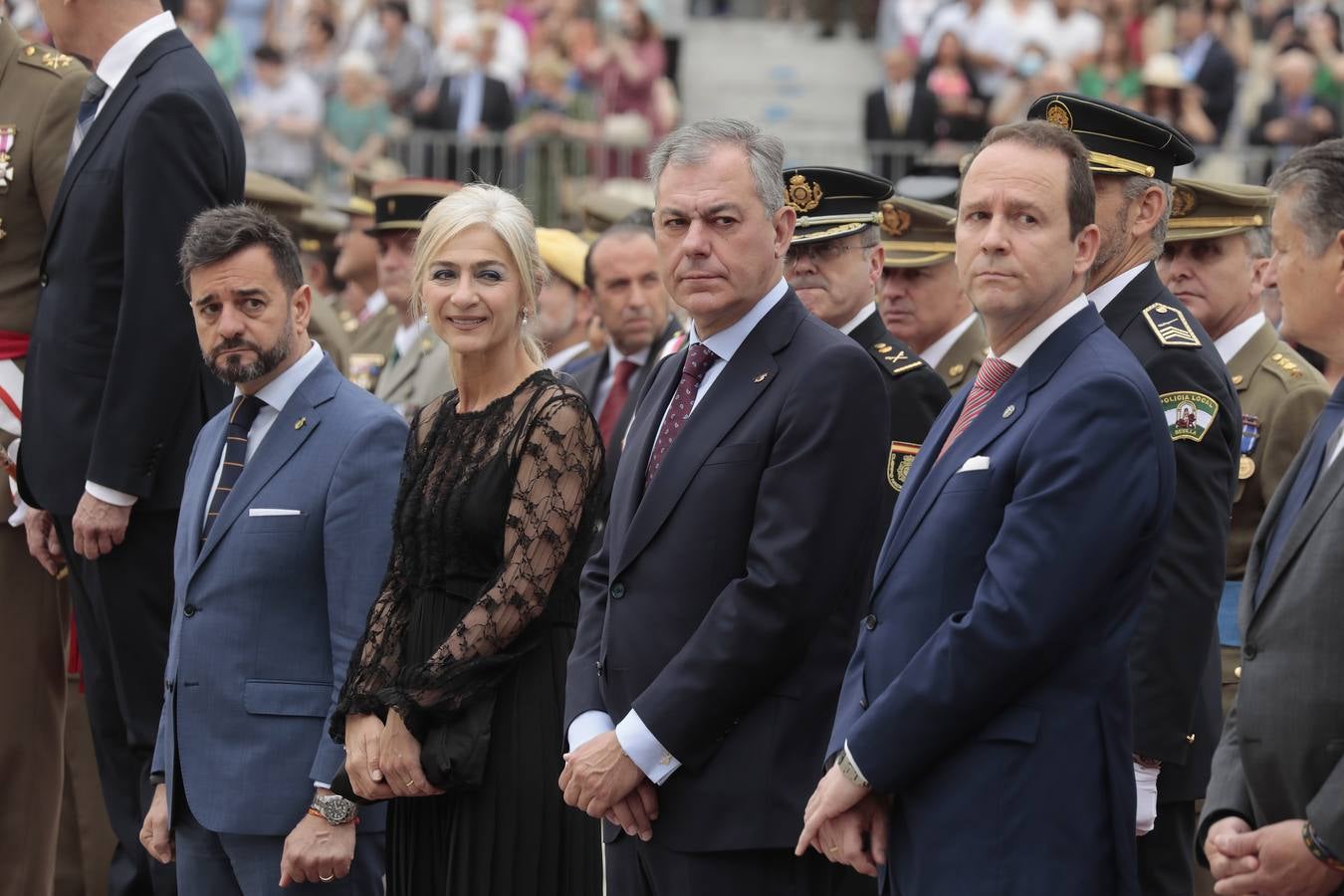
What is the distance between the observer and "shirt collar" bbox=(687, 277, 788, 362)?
4059mm

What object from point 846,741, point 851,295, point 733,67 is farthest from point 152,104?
point 733,67

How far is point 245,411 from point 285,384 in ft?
0.45

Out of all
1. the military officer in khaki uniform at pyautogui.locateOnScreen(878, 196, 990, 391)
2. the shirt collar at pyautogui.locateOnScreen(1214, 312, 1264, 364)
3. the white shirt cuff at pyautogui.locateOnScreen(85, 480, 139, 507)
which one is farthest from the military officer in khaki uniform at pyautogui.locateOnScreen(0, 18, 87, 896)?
the shirt collar at pyautogui.locateOnScreen(1214, 312, 1264, 364)

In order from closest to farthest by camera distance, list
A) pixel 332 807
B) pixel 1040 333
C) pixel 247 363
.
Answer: pixel 1040 333 → pixel 332 807 → pixel 247 363

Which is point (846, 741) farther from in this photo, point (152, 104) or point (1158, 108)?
point (1158, 108)

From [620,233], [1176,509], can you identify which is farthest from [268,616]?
[620,233]

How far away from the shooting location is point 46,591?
18.3ft

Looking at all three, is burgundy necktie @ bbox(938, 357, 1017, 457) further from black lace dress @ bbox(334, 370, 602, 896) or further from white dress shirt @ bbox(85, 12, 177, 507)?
white dress shirt @ bbox(85, 12, 177, 507)

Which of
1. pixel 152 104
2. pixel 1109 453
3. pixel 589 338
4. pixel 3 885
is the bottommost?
pixel 3 885

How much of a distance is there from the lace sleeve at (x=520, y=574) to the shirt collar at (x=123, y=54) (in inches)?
75.3

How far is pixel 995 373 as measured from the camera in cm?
365

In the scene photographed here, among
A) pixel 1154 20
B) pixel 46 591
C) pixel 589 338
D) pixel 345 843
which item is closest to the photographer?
pixel 345 843

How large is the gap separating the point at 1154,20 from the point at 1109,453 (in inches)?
579

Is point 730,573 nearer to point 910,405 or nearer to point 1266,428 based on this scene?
point 910,405
